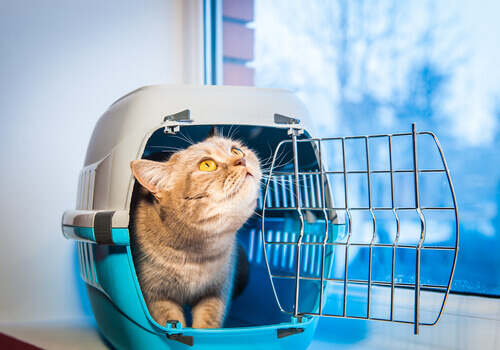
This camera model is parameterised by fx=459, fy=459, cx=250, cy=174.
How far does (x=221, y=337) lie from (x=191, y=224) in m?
0.26

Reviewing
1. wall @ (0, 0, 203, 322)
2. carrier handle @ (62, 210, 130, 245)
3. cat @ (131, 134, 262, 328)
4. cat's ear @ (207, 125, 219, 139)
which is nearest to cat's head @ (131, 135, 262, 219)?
cat @ (131, 134, 262, 328)

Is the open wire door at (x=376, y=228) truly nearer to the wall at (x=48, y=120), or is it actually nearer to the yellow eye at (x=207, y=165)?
the yellow eye at (x=207, y=165)

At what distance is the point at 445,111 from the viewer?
1.28 metres

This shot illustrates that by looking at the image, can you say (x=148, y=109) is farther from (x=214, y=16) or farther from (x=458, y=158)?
(x=214, y=16)

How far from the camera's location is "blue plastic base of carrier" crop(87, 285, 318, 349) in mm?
951

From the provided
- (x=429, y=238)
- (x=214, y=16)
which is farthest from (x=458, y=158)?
(x=214, y=16)

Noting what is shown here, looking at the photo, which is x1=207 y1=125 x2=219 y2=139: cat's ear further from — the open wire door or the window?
the window

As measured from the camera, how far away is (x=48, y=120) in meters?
1.60

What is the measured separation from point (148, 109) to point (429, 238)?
87 centimetres

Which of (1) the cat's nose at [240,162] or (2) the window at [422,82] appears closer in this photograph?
(1) the cat's nose at [240,162]

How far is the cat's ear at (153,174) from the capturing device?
961mm

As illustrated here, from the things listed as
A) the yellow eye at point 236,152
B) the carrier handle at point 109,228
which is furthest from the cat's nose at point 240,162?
the carrier handle at point 109,228

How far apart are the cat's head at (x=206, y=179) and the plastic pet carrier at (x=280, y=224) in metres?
0.05

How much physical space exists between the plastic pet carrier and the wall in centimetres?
40
